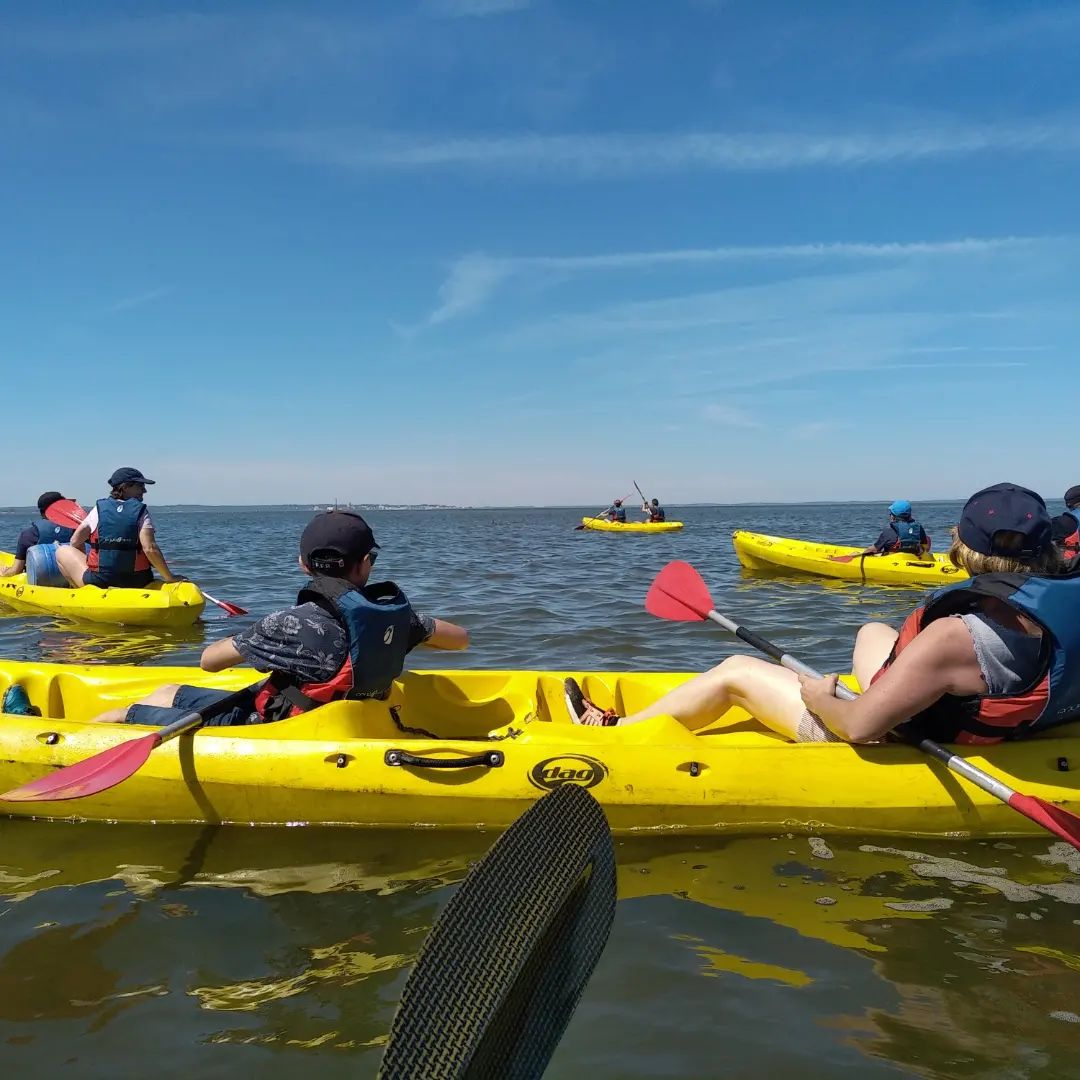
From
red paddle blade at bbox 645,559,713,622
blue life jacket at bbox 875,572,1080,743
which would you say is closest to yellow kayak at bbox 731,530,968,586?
red paddle blade at bbox 645,559,713,622

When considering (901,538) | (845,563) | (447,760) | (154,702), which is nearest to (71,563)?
(154,702)

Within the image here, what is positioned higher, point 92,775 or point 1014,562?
point 1014,562

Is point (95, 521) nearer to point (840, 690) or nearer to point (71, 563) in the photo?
point (71, 563)

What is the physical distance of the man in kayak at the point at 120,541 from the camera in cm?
948

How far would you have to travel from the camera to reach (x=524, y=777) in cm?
400

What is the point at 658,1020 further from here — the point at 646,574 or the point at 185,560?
the point at 185,560

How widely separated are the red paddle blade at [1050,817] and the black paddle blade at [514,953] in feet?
6.02

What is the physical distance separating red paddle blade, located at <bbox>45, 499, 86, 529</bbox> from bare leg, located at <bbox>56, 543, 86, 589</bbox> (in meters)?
0.44

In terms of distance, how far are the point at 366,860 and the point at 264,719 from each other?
3.09ft

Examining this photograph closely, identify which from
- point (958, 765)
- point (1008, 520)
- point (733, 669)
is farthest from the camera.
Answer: point (733, 669)

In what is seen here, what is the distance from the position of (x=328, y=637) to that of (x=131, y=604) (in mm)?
6750

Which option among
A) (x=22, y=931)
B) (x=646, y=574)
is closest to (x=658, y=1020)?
(x=22, y=931)

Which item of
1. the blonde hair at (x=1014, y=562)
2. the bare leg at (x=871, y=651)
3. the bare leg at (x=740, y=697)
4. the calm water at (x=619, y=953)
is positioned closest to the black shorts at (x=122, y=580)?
the calm water at (x=619, y=953)

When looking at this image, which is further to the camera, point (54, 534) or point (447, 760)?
point (54, 534)
